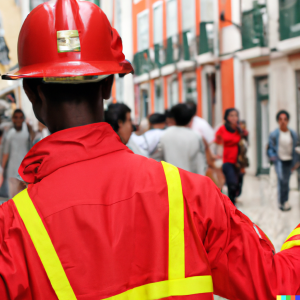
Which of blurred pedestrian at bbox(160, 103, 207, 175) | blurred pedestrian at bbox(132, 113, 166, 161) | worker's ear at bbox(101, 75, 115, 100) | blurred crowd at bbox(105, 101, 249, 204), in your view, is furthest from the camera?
blurred pedestrian at bbox(132, 113, 166, 161)

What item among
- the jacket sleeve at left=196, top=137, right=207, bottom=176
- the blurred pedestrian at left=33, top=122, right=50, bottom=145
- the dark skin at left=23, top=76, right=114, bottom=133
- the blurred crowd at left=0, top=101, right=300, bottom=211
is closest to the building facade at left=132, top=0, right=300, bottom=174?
the blurred crowd at left=0, top=101, right=300, bottom=211

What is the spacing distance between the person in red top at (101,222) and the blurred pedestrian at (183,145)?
2871 mm

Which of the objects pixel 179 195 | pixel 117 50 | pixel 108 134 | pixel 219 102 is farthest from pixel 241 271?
pixel 219 102

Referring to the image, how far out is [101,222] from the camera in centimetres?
89

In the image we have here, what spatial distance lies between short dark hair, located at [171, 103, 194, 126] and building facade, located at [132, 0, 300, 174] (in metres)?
1.85

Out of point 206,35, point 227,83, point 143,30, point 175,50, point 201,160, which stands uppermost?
point 143,30

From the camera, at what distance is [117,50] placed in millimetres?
1102

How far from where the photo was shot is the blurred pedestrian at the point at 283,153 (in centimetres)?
548

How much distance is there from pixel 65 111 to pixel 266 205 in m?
4.91

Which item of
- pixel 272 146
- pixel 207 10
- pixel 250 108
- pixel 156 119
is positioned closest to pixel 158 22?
pixel 207 10

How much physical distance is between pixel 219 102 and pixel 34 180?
512 cm

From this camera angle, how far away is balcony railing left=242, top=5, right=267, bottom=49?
18.0 feet

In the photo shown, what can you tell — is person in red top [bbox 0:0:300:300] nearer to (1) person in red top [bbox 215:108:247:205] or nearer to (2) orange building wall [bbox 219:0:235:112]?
(1) person in red top [bbox 215:108:247:205]

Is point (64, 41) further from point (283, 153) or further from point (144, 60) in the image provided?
point (144, 60)
